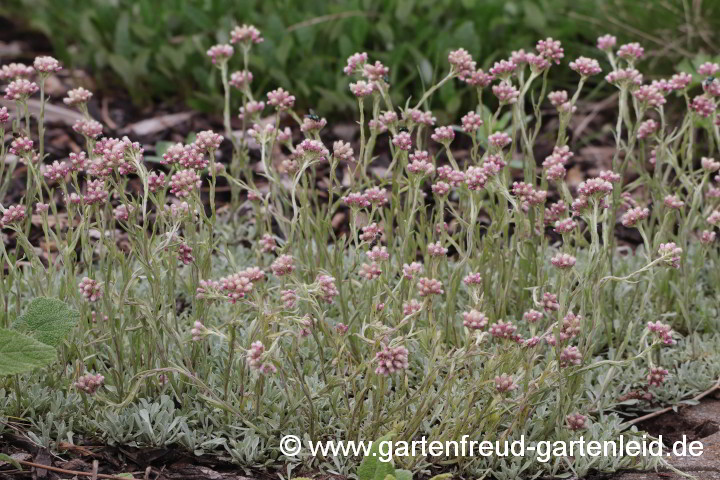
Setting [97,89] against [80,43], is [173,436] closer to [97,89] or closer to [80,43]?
[97,89]

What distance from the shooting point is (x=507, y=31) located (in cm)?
459

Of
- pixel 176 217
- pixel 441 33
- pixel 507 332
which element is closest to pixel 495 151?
pixel 507 332

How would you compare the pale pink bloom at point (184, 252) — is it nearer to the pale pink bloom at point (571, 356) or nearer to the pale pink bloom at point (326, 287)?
the pale pink bloom at point (326, 287)

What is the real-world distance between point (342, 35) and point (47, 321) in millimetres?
2546

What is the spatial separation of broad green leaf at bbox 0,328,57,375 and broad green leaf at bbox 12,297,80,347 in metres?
0.10

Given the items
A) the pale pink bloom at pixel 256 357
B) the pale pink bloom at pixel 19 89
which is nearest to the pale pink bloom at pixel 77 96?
the pale pink bloom at pixel 19 89

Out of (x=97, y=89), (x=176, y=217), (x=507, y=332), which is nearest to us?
(x=507, y=332)

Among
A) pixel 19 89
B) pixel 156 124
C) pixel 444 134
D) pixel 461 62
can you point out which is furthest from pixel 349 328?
pixel 156 124

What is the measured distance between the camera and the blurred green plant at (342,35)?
439 cm

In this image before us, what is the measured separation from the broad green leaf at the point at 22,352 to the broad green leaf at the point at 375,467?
0.76 m

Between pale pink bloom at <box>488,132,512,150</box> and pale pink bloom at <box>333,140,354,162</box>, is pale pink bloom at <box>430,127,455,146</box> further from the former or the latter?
pale pink bloom at <box>333,140,354,162</box>

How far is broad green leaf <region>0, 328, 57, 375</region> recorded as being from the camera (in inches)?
81.4

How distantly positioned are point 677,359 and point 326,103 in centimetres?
225

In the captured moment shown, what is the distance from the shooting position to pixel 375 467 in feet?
6.69
